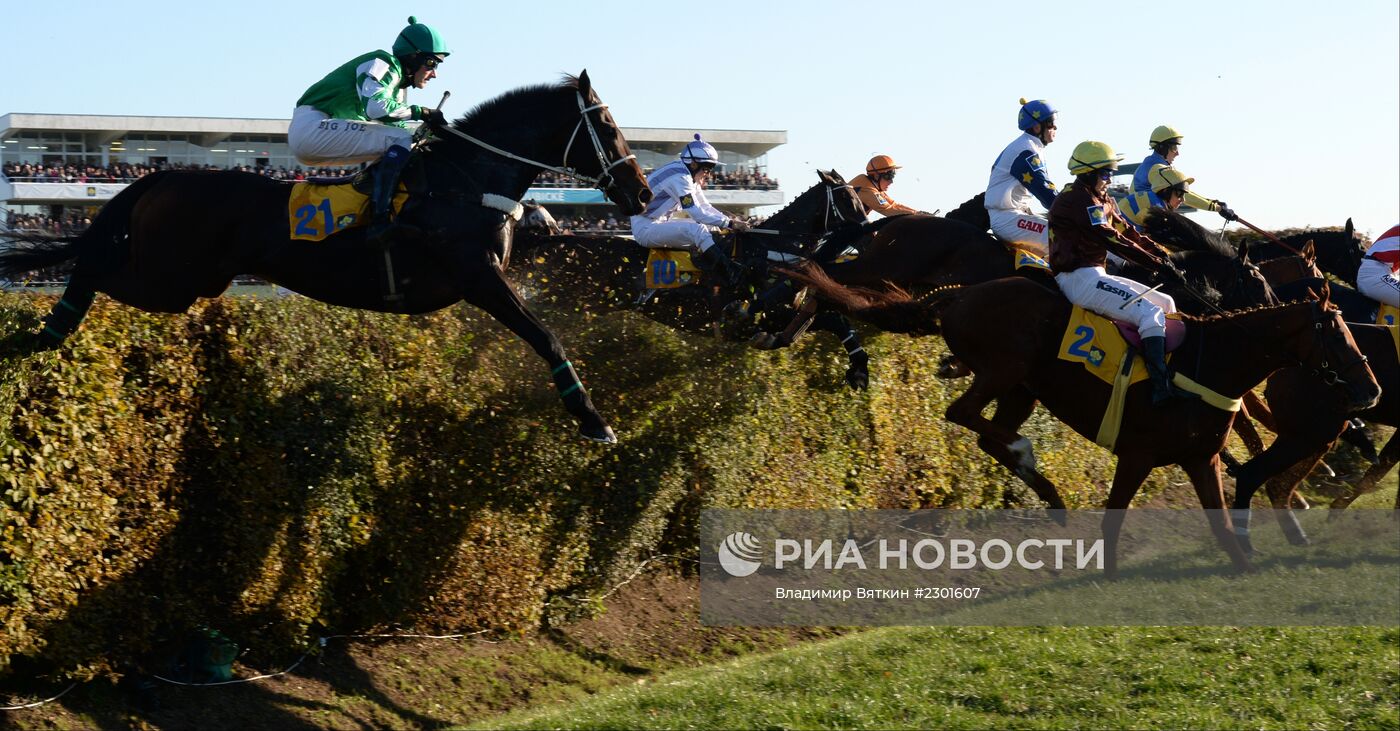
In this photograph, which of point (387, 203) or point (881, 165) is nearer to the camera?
point (387, 203)

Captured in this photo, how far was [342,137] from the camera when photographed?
26.5 ft

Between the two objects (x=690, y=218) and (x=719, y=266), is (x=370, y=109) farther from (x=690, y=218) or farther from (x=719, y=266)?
(x=690, y=218)

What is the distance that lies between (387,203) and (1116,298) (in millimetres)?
4382

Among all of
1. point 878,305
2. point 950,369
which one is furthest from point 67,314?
point 950,369

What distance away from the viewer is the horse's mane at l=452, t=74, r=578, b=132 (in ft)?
26.7

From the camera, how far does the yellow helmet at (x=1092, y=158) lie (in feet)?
28.3

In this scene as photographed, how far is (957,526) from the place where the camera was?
38.5ft

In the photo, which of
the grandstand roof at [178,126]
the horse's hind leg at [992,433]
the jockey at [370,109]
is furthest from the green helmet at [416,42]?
the grandstand roof at [178,126]

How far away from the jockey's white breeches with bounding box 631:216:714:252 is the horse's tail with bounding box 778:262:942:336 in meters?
0.99

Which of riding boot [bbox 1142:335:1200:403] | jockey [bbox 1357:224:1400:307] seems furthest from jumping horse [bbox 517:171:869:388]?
jockey [bbox 1357:224:1400:307]

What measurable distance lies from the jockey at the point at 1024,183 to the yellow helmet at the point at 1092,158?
1032 mm

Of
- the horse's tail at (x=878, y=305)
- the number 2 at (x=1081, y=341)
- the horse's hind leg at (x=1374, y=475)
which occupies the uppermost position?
the horse's tail at (x=878, y=305)

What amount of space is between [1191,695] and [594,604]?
3982 millimetres

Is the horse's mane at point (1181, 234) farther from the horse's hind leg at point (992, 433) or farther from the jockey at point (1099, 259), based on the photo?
the horse's hind leg at point (992, 433)
